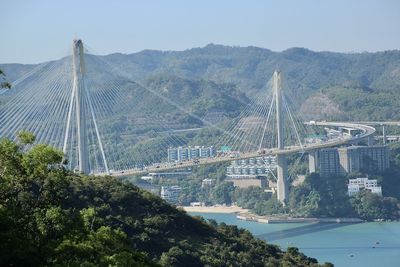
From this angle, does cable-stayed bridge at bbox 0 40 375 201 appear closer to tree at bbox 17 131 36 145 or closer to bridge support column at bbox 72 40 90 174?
bridge support column at bbox 72 40 90 174

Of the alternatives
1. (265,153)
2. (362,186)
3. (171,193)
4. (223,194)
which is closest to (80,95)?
(265,153)

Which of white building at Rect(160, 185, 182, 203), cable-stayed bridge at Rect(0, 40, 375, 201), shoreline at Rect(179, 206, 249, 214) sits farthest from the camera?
white building at Rect(160, 185, 182, 203)

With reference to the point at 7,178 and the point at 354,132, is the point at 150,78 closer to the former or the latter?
the point at 354,132

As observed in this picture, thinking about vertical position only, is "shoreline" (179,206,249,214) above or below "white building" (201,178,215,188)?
below

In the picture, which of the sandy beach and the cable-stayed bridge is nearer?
the cable-stayed bridge

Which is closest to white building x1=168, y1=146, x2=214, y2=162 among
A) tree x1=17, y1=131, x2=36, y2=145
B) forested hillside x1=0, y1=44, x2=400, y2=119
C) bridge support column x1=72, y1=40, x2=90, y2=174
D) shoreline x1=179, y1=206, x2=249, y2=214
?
shoreline x1=179, y1=206, x2=249, y2=214

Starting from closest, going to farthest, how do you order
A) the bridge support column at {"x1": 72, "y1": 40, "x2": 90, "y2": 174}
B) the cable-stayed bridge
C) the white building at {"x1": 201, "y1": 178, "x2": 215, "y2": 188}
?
the bridge support column at {"x1": 72, "y1": 40, "x2": 90, "y2": 174} → the cable-stayed bridge → the white building at {"x1": 201, "y1": 178, "x2": 215, "y2": 188}

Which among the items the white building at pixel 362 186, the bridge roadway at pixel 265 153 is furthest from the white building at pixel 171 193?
the white building at pixel 362 186
